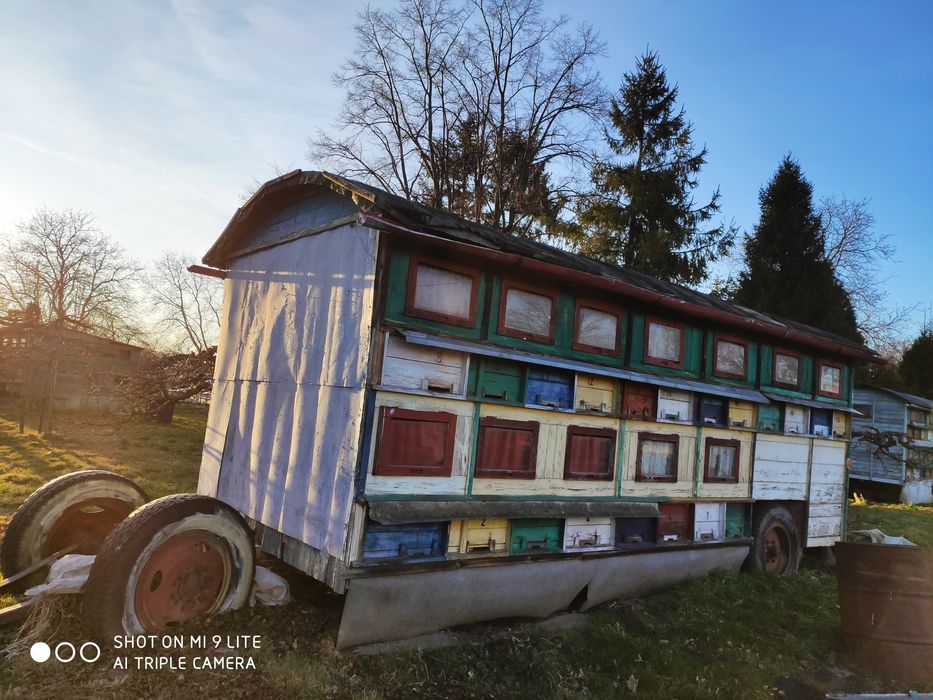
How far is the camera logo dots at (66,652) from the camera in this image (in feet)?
15.1

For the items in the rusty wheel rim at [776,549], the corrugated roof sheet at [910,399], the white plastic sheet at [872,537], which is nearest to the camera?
the rusty wheel rim at [776,549]

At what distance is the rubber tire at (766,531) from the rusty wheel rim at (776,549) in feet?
0.13

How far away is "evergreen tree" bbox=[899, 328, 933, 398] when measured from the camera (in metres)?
31.9

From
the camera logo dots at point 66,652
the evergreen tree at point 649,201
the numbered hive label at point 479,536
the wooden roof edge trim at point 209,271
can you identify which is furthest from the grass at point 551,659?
the evergreen tree at point 649,201

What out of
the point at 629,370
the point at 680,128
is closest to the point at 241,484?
the point at 629,370

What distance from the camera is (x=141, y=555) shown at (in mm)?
4871

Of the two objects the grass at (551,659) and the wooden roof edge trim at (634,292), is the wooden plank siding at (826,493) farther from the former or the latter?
the grass at (551,659)

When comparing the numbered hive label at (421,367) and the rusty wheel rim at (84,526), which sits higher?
the numbered hive label at (421,367)

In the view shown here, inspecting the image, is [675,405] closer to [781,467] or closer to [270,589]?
[781,467]

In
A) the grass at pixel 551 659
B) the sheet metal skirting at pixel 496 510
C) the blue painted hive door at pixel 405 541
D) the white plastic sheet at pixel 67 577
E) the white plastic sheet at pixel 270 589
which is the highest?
the sheet metal skirting at pixel 496 510

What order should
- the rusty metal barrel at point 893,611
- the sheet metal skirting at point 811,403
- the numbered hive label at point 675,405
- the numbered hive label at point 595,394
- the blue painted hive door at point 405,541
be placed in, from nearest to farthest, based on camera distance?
the blue painted hive door at point 405,541, the rusty metal barrel at point 893,611, the numbered hive label at point 595,394, the numbered hive label at point 675,405, the sheet metal skirting at point 811,403

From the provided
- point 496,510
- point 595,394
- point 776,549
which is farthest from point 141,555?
point 776,549

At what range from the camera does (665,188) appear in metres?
22.8

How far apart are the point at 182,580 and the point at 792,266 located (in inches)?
1329
